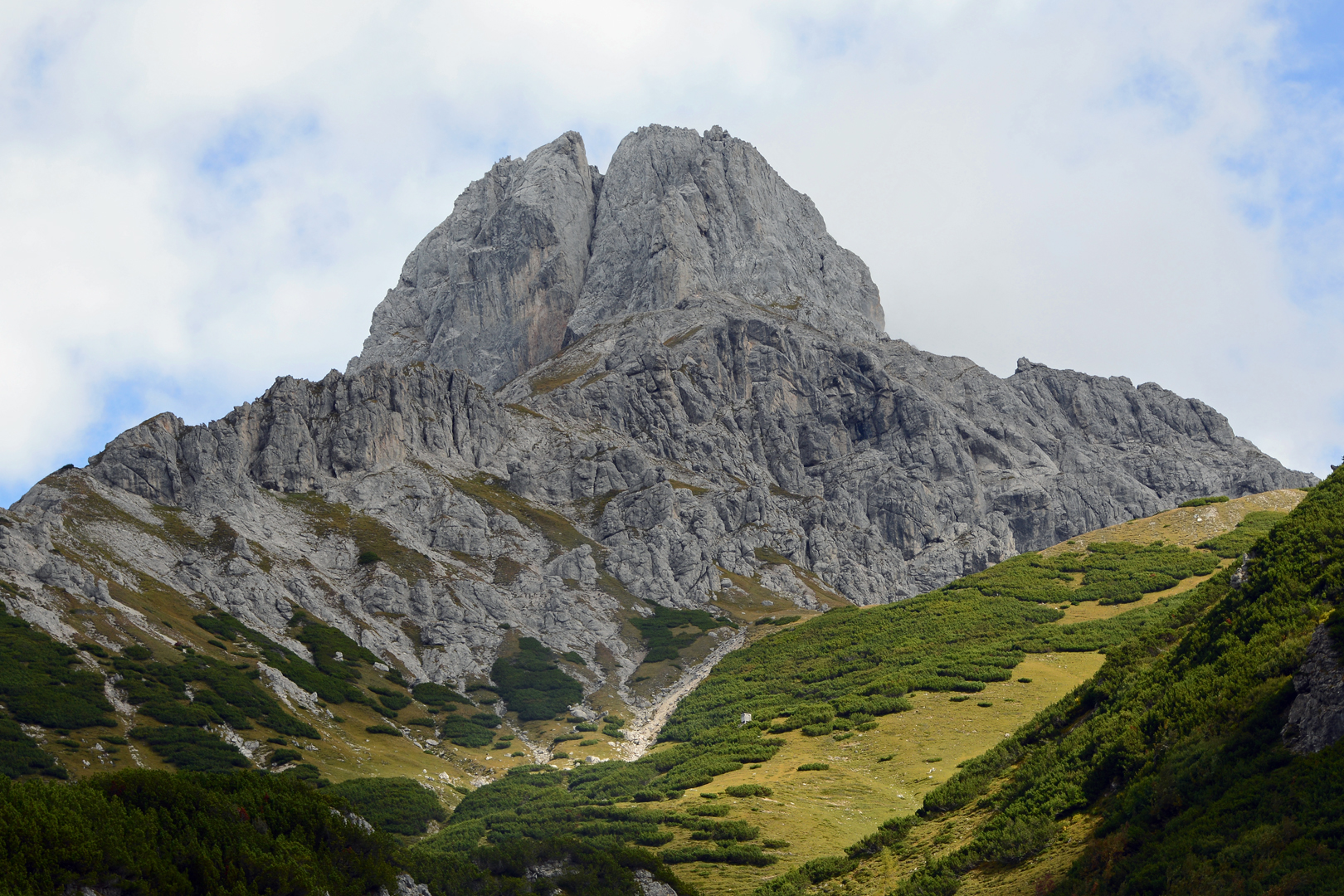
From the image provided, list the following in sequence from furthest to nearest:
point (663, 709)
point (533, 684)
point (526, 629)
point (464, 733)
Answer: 1. point (526, 629)
2. point (533, 684)
3. point (663, 709)
4. point (464, 733)

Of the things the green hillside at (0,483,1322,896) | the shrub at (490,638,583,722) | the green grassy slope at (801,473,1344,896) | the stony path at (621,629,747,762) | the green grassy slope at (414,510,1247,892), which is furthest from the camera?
the shrub at (490,638,583,722)

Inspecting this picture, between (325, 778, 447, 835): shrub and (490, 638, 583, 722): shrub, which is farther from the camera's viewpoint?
(490, 638, 583, 722): shrub

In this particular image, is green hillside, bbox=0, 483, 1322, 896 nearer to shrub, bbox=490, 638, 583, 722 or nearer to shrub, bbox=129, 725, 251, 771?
shrub, bbox=129, 725, 251, 771

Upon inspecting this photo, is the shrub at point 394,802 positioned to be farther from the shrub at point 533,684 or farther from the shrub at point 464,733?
the shrub at point 533,684

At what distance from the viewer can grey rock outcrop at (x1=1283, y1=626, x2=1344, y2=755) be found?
24.9 m

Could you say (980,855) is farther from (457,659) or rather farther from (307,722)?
(457,659)

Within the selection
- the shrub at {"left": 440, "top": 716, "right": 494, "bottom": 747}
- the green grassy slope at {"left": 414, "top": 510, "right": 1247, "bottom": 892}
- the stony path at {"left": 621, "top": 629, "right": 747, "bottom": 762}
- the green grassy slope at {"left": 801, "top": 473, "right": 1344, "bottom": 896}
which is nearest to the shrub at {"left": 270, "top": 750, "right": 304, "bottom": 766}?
the green grassy slope at {"left": 414, "top": 510, "right": 1247, "bottom": 892}

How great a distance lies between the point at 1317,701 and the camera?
84.0 ft

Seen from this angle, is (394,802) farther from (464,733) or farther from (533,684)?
(533,684)

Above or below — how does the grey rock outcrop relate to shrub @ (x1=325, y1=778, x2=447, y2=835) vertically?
above

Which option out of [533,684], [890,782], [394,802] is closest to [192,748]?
[394,802]

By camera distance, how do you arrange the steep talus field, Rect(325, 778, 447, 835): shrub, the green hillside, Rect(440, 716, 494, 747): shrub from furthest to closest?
1. Rect(440, 716, 494, 747): shrub
2. Rect(325, 778, 447, 835): shrub
3. the steep talus field
4. the green hillside

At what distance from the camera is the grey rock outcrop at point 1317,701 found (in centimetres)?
2491

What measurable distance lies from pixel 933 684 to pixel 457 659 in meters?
69.3
